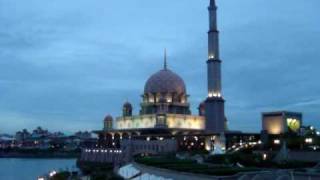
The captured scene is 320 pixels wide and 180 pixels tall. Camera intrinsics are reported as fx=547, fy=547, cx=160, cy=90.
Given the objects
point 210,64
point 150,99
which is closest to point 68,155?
point 150,99

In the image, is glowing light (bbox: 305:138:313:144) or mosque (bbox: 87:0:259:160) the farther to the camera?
mosque (bbox: 87:0:259:160)

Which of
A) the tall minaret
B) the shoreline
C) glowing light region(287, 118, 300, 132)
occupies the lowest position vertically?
the shoreline

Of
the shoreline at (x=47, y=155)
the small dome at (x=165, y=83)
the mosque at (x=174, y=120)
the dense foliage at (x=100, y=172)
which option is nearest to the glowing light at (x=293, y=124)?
the mosque at (x=174, y=120)

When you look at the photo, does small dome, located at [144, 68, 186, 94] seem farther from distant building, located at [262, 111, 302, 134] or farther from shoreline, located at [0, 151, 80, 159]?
shoreline, located at [0, 151, 80, 159]

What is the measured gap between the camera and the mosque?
253 ft

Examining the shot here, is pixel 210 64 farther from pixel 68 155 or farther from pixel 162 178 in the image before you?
pixel 68 155

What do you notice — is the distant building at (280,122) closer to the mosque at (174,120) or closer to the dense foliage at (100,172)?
the mosque at (174,120)

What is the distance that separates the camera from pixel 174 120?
3575 inches

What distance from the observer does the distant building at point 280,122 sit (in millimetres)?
78875

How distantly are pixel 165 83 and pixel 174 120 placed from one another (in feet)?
23.9

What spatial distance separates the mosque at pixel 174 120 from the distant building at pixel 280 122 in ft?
9.64

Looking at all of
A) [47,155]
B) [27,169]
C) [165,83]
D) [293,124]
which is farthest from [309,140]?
[47,155]

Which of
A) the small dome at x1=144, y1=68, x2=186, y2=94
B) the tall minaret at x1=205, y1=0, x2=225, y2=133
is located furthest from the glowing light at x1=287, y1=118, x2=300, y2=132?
the small dome at x1=144, y1=68, x2=186, y2=94

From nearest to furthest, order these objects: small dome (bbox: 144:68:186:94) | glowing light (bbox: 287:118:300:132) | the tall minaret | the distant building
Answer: the tall minaret < the distant building < glowing light (bbox: 287:118:300:132) < small dome (bbox: 144:68:186:94)
